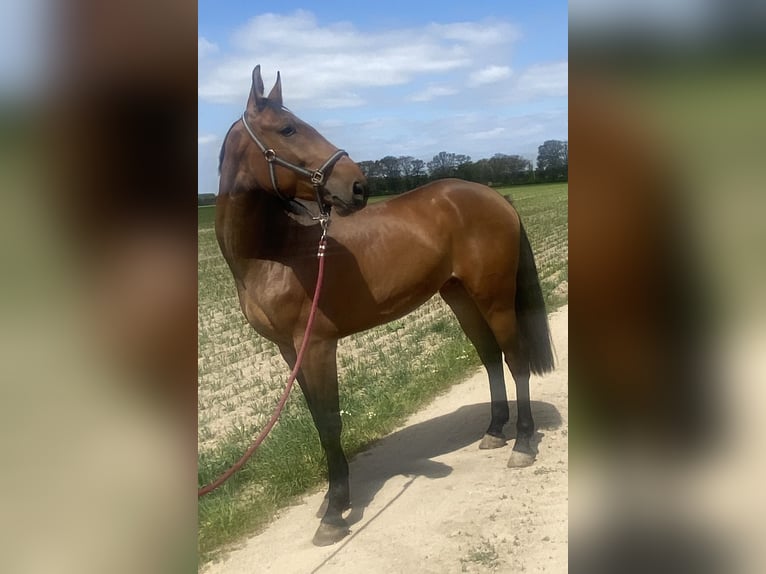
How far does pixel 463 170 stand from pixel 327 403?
92cm

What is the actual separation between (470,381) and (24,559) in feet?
5.47

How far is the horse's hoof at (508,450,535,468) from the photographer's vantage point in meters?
2.12

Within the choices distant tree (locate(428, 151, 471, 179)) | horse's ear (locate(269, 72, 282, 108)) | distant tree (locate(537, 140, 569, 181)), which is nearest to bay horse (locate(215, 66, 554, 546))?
horse's ear (locate(269, 72, 282, 108))

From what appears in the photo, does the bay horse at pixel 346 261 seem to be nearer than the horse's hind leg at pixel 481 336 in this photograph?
Yes

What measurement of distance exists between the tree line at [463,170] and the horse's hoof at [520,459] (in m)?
0.95

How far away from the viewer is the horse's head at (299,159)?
181 centimetres

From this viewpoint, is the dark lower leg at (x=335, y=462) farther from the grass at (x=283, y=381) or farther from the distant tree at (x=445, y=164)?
the distant tree at (x=445, y=164)

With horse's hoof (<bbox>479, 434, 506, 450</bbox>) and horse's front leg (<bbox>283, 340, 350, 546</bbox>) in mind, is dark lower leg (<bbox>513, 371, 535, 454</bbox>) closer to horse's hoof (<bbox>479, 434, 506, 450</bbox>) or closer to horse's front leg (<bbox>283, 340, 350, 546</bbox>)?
horse's hoof (<bbox>479, 434, 506, 450</bbox>)

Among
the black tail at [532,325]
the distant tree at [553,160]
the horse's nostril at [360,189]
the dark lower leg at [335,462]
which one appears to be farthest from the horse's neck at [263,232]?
the black tail at [532,325]

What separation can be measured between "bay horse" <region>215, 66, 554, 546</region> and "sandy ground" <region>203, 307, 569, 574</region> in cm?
6

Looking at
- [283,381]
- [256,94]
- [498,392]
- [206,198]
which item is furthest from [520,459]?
[256,94]

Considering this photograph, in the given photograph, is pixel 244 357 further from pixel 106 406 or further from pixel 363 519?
pixel 106 406

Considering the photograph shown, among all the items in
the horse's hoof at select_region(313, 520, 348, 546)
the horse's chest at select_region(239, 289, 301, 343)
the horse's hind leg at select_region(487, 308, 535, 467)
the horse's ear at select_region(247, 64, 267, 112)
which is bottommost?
the horse's hoof at select_region(313, 520, 348, 546)

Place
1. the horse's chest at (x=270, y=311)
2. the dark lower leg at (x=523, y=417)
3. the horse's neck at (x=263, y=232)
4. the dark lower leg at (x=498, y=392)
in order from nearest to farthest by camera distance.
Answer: the horse's neck at (x=263, y=232) < the horse's chest at (x=270, y=311) < the dark lower leg at (x=523, y=417) < the dark lower leg at (x=498, y=392)
